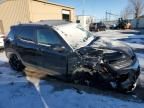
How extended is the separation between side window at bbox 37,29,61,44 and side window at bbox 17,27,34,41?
34 centimetres

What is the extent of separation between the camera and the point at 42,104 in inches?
170

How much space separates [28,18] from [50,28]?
42.3 ft

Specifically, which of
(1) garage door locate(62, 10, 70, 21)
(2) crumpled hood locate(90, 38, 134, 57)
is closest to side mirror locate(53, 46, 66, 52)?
(2) crumpled hood locate(90, 38, 134, 57)

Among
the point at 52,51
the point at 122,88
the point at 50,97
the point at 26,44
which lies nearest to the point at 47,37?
the point at 52,51

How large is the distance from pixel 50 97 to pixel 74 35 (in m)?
1.87

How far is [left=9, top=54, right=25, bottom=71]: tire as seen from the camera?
6.94 meters

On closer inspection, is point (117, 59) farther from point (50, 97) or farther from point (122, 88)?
point (50, 97)

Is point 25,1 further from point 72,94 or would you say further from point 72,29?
point 72,94

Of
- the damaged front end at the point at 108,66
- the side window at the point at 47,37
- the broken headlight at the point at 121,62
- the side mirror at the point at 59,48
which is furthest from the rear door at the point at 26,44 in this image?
the broken headlight at the point at 121,62

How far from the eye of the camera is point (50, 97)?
4.67 meters

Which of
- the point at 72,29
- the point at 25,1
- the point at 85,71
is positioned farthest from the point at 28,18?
the point at 85,71

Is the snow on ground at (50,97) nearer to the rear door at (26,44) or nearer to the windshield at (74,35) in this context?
the rear door at (26,44)

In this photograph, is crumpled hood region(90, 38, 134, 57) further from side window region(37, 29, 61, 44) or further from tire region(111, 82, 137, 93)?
side window region(37, 29, 61, 44)

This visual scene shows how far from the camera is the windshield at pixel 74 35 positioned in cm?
507
